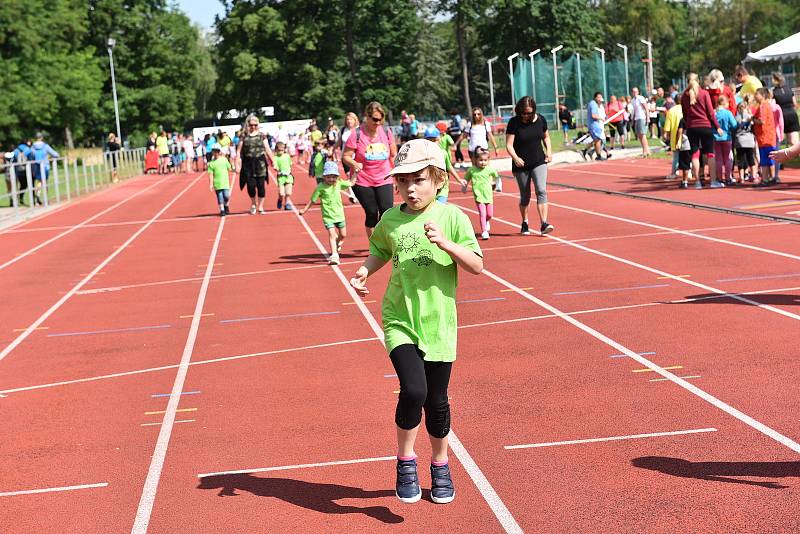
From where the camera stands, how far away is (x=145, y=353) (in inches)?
382

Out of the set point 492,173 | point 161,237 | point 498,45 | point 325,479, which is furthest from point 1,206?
point 498,45

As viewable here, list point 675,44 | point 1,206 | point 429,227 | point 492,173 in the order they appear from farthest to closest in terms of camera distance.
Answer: point 675,44, point 1,206, point 492,173, point 429,227

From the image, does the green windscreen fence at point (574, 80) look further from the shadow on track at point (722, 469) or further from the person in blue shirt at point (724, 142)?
the shadow on track at point (722, 469)

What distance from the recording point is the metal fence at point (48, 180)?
87.0 ft

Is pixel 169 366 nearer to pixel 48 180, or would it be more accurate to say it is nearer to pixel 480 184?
pixel 480 184

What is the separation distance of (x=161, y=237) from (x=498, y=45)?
71133 millimetres

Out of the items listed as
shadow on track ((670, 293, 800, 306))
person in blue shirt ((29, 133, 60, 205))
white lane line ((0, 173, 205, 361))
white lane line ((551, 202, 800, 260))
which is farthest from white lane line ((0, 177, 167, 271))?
shadow on track ((670, 293, 800, 306))

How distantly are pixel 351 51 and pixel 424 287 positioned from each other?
78.6 metres

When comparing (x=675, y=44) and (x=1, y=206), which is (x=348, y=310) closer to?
(x=1, y=206)

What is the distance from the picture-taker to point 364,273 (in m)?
5.43

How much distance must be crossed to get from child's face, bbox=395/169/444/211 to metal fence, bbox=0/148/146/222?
21.0m

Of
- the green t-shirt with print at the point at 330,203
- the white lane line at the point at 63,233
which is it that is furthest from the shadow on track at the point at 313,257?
the white lane line at the point at 63,233

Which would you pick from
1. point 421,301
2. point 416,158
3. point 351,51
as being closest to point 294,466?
point 421,301

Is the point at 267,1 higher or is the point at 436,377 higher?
the point at 267,1
